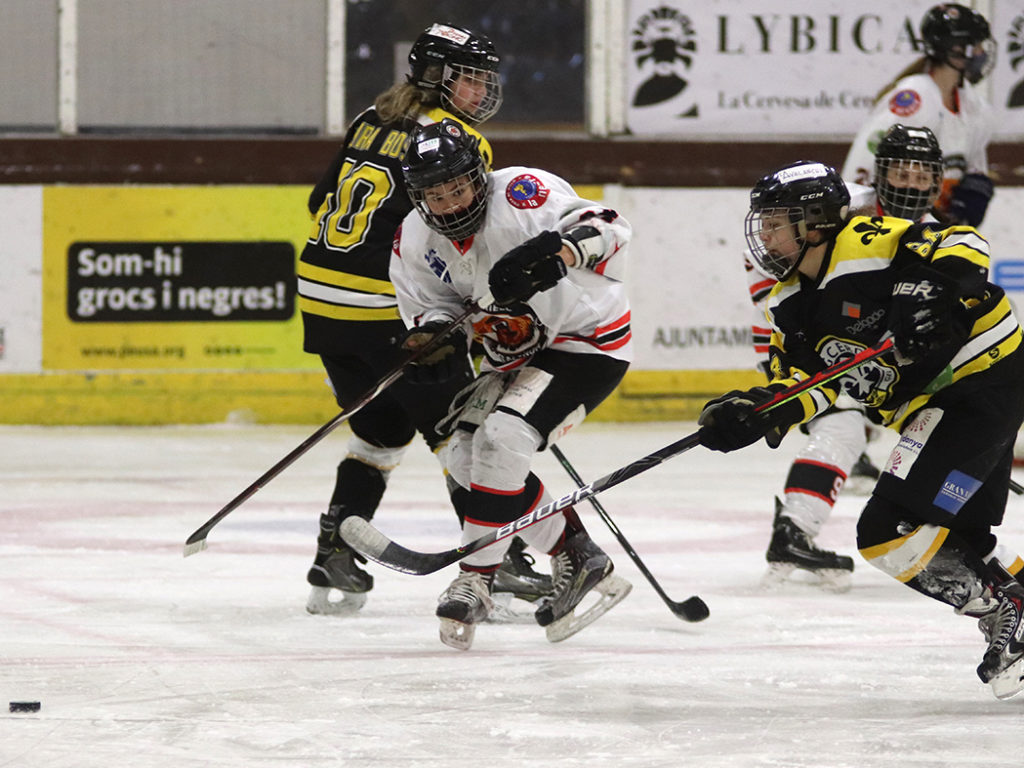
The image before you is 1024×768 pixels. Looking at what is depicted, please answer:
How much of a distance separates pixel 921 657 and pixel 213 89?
503 centimetres

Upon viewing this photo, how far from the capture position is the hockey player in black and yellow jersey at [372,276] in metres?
3.46

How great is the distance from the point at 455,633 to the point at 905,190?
161 centimetres

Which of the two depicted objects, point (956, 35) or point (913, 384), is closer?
point (913, 384)

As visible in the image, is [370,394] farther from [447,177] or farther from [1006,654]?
[1006,654]

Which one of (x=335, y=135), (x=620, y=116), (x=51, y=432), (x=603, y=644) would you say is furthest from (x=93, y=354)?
(x=603, y=644)

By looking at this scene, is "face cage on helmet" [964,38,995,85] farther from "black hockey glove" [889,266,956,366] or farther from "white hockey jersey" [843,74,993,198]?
"black hockey glove" [889,266,956,366]

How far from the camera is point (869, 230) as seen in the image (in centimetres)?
285

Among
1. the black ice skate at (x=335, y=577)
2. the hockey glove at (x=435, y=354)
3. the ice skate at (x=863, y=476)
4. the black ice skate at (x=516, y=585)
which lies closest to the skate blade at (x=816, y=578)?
the black ice skate at (x=516, y=585)

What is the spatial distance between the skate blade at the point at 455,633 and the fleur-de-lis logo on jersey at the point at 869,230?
1025 mm

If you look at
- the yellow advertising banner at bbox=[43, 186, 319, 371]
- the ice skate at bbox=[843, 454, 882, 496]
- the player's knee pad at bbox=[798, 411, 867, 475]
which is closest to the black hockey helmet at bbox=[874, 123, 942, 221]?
the player's knee pad at bbox=[798, 411, 867, 475]

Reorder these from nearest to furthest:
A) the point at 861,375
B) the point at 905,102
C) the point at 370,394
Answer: the point at 861,375, the point at 370,394, the point at 905,102

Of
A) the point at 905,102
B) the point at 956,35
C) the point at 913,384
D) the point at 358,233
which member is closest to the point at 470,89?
the point at 358,233

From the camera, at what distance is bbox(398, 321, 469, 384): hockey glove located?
10.5 ft

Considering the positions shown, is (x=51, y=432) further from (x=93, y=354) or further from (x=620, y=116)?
(x=620, y=116)
